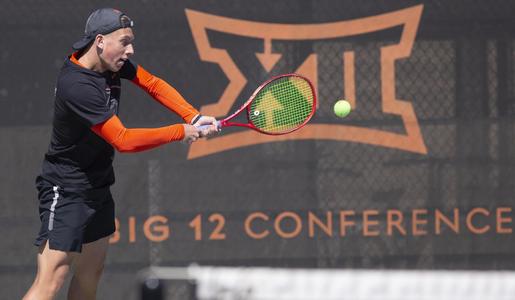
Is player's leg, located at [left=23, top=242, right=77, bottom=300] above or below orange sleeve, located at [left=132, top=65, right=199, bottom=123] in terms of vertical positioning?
below

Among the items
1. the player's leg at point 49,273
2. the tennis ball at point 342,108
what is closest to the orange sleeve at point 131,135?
the player's leg at point 49,273

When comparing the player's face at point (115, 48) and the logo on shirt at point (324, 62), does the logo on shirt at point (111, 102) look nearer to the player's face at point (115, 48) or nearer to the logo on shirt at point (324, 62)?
the player's face at point (115, 48)

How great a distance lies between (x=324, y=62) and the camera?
535cm

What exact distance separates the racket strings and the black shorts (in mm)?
708

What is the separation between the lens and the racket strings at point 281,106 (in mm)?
4738

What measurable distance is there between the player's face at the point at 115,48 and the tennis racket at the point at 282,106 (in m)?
0.68

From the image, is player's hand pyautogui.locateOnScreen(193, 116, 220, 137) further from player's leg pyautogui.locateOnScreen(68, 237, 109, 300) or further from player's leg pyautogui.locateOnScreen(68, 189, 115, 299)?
player's leg pyautogui.locateOnScreen(68, 237, 109, 300)

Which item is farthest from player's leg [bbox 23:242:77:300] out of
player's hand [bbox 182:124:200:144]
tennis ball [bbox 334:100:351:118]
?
tennis ball [bbox 334:100:351:118]

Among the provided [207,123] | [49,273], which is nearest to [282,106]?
[207,123]

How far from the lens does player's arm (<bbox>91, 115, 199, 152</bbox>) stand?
4.08 meters

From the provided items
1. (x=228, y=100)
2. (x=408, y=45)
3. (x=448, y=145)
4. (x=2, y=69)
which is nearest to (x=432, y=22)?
(x=408, y=45)

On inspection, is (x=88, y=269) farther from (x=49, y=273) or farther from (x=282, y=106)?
(x=282, y=106)

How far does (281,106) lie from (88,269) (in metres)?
1.02

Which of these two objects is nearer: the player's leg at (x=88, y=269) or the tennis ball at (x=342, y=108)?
the player's leg at (x=88, y=269)
